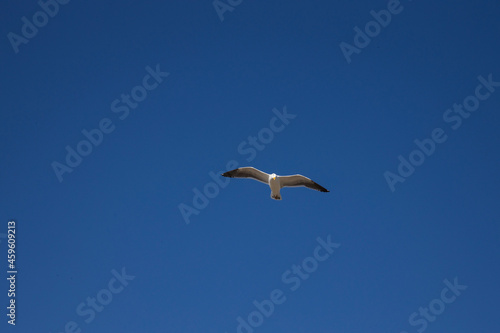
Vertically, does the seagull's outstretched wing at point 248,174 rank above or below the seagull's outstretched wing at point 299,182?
above

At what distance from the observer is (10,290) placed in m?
16.5

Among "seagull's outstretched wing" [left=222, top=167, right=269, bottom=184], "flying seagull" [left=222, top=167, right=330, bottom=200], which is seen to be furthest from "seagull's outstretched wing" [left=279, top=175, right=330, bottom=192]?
"seagull's outstretched wing" [left=222, top=167, right=269, bottom=184]

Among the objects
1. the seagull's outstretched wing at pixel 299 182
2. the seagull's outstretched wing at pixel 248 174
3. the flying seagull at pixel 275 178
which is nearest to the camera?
the flying seagull at pixel 275 178

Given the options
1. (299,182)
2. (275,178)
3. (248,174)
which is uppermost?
(248,174)

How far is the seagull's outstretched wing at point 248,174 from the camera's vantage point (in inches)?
762

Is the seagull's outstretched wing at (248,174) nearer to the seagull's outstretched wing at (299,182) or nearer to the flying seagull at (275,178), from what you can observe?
the flying seagull at (275,178)

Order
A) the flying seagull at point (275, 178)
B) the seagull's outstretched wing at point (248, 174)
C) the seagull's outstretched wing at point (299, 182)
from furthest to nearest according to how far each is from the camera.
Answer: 1. the seagull's outstretched wing at point (299, 182)
2. the seagull's outstretched wing at point (248, 174)
3. the flying seagull at point (275, 178)

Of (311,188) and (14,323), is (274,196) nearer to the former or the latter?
(311,188)

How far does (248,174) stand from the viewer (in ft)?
64.3

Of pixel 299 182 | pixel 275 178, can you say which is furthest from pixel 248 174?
pixel 299 182

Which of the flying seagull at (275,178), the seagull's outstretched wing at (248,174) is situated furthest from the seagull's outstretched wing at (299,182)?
the seagull's outstretched wing at (248,174)

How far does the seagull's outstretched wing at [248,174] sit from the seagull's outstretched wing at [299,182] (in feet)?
2.10

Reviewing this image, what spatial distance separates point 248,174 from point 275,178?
1268 millimetres

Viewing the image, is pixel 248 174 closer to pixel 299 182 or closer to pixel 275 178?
pixel 275 178
